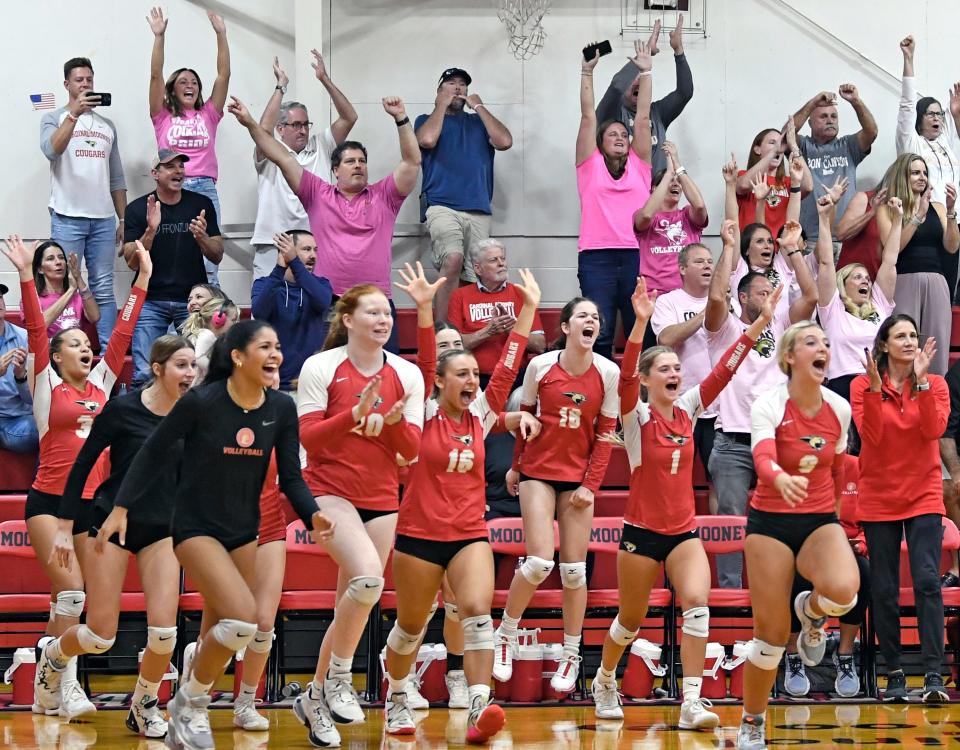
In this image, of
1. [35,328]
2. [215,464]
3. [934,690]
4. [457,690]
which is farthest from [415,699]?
[35,328]

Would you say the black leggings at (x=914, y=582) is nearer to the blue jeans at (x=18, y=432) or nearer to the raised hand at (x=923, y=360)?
the raised hand at (x=923, y=360)

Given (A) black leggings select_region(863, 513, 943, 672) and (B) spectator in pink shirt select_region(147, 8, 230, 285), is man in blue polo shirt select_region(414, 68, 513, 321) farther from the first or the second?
(A) black leggings select_region(863, 513, 943, 672)

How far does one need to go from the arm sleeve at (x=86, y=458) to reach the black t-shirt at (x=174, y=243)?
13.2 feet

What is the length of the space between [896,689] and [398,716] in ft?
10.1

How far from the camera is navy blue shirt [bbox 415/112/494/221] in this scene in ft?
38.3

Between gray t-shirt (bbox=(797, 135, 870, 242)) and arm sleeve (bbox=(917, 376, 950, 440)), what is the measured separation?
4001 millimetres

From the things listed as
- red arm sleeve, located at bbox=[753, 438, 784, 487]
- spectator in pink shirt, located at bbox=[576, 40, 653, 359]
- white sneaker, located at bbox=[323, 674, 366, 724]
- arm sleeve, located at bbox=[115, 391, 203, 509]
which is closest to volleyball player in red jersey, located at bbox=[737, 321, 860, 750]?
red arm sleeve, located at bbox=[753, 438, 784, 487]

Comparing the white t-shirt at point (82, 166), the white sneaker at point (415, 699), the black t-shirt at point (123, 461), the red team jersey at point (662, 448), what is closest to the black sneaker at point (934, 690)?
the red team jersey at point (662, 448)

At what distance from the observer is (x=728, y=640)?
336 inches

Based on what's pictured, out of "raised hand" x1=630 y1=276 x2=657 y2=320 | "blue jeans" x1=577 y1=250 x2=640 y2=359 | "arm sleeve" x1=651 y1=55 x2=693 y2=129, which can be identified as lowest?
"raised hand" x1=630 y1=276 x2=657 y2=320

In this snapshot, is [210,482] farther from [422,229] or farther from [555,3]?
[555,3]

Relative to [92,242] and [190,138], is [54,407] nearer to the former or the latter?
[92,242]

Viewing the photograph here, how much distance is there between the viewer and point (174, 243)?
11062mm

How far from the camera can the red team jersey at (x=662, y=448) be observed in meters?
7.55
